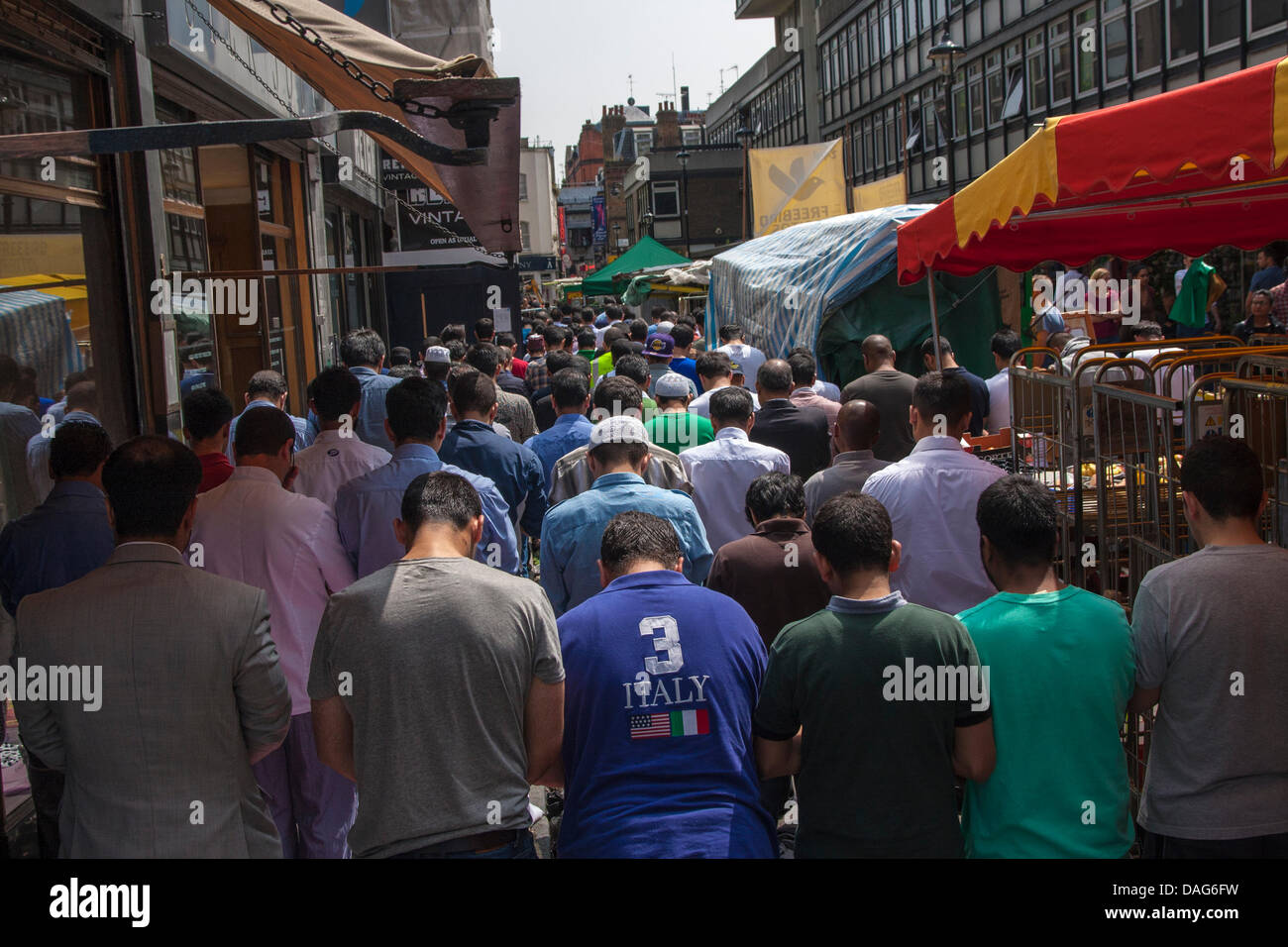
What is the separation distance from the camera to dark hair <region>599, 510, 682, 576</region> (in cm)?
332

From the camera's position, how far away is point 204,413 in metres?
4.94

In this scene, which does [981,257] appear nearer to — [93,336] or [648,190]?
[93,336]

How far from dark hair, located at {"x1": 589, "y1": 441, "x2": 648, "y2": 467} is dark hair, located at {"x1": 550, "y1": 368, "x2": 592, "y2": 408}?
6.50 ft

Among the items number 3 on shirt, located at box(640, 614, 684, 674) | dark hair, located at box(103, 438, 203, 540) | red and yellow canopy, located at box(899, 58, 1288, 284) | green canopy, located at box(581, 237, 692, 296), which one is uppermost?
green canopy, located at box(581, 237, 692, 296)

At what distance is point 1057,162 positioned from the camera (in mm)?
4391

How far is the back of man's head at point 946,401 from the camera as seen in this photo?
5125 millimetres

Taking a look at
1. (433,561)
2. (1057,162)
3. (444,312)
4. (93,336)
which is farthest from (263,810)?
(444,312)

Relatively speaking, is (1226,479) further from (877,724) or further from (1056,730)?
(877,724)

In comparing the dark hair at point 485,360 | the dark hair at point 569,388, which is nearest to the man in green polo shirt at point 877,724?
the dark hair at point 569,388

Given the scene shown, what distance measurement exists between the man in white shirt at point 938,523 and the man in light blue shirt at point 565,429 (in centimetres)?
235

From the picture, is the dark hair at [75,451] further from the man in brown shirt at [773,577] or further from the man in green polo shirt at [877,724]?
the man in green polo shirt at [877,724]

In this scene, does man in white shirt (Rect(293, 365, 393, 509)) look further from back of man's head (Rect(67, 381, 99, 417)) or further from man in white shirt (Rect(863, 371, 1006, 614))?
man in white shirt (Rect(863, 371, 1006, 614))

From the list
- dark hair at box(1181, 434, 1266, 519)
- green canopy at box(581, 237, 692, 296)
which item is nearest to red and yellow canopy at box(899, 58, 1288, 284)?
dark hair at box(1181, 434, 1266, 519)

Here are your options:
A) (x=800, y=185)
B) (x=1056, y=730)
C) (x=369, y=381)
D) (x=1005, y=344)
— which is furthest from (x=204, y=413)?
(x=800, y=185)
